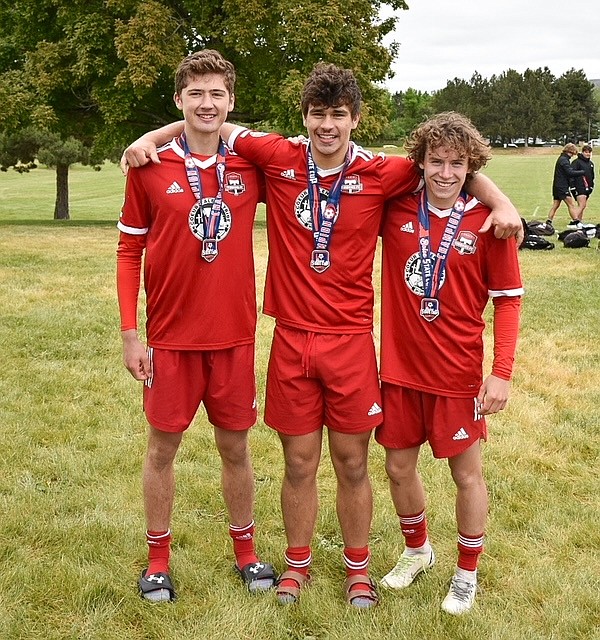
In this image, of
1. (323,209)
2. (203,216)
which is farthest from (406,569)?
(203,216)

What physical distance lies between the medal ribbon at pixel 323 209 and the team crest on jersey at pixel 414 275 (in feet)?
1.20

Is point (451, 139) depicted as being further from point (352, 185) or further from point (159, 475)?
point (159, 475)

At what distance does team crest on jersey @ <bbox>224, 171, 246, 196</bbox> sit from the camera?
10.7 feet

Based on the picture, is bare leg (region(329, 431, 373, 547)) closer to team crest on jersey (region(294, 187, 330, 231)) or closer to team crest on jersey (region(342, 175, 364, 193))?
team crest on jersey (region(294, 187, 330, 231))

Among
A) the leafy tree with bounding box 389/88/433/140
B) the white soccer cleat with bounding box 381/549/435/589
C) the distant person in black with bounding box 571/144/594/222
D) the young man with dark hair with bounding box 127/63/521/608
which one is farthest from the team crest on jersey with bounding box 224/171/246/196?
the leafy tree with bounding box 389/88/433/140

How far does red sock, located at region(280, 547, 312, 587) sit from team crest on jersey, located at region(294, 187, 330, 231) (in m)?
1.54

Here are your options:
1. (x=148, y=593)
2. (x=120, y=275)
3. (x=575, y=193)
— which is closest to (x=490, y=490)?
(x=148, y=593)

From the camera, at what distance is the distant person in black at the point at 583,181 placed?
1730cm

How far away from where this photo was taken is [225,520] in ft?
14.1

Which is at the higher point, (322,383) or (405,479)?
(322,383)

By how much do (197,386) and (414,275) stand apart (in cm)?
110

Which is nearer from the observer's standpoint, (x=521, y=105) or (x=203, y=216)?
(x=203, y=216)

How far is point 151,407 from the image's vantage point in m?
3.38

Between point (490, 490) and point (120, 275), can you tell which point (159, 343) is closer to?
point (120, 275)
